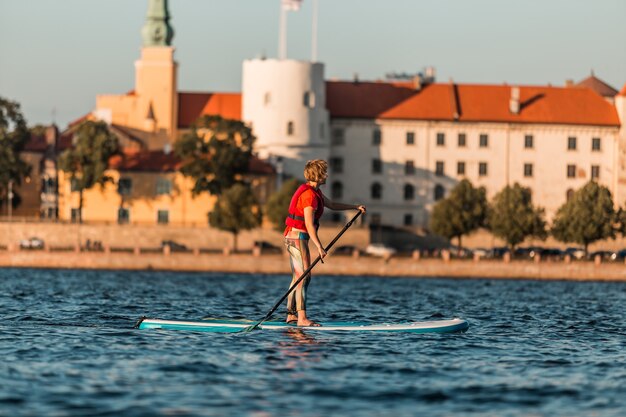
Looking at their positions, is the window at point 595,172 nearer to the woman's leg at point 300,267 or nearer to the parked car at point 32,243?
the parked car at point 32,243

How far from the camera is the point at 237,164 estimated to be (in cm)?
11525

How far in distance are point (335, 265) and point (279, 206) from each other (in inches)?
728

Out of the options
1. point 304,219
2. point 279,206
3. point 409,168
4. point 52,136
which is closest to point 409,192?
point 409,168

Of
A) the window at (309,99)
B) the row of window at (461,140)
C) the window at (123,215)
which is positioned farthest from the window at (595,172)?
the window at (123,215)

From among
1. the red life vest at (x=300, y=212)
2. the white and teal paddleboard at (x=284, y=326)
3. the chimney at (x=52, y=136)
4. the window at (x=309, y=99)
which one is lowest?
the white and teal paddleboard at (x=284, y=326)

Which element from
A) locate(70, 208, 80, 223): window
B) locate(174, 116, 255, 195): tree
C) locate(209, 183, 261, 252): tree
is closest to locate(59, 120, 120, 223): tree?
locate(70, 208, 80, 223): window

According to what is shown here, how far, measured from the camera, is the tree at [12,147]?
116 meters

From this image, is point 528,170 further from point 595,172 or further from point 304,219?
point 304,219

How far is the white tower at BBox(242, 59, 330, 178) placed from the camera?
413ft

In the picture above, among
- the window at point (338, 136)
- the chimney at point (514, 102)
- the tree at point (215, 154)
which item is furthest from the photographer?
the chimney at point (514, 102)

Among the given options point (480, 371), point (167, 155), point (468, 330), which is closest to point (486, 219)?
point (167, 155)

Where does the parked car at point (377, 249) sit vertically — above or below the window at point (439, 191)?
below

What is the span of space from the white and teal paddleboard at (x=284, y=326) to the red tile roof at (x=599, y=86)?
121984 millimetres

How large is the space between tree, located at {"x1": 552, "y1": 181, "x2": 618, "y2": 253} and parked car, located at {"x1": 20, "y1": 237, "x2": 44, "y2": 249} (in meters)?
35.8
